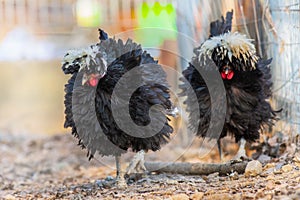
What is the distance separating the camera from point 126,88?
8.93 feet

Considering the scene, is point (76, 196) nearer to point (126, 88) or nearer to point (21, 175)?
point (126, 88)

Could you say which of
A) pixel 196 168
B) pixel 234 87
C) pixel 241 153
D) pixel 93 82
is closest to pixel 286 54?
pixel 234 87

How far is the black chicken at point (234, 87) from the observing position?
305cm

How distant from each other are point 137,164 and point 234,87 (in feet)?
2.68

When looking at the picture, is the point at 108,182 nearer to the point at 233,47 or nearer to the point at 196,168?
the point at 196,168

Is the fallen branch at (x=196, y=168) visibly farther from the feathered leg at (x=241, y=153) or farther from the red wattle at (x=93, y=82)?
the red wattle at (x=93, y=82)

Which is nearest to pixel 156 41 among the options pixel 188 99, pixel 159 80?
pixel 188 99

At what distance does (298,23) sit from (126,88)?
120 centimetres

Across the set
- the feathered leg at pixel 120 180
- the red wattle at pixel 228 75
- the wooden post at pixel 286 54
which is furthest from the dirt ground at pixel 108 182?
the red wattle at pixel 228 75

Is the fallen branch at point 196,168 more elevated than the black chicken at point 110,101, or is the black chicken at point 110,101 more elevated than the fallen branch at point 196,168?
the black chicken at point 110,101

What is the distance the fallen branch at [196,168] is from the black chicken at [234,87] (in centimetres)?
23

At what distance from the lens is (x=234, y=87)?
10.3 feet

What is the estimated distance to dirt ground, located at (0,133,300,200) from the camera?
2.27m

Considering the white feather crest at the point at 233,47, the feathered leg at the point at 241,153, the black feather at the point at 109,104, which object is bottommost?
the feathered leg at the point at 241,153
